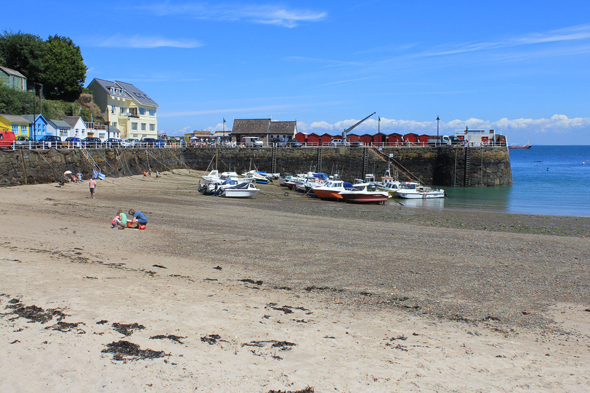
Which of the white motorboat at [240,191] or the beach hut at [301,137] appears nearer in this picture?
the white motorboat at [240,191]

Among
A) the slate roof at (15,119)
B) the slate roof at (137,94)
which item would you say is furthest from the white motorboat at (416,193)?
the slate roof at (137,94)

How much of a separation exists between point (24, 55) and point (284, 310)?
70774 mm

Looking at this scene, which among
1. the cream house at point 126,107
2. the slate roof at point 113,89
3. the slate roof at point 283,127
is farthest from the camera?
the slate roof at point 283,127

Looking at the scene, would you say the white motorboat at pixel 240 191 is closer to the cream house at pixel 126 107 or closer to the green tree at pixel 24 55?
the cream house at pixel 126 107

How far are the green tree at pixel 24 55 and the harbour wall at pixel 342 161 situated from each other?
27003mm

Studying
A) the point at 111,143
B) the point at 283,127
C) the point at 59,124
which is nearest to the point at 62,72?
the point at 59,124

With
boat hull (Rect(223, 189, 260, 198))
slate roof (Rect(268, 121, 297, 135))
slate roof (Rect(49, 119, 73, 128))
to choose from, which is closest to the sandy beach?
boat hull (Rect(223, 189, 260, 198))

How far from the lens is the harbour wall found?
1783 inches

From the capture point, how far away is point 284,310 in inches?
345

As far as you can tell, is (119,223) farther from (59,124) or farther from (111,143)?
(59,124)

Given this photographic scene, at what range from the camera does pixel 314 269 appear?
12328 mm

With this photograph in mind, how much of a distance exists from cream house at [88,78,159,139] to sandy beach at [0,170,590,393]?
54.0m

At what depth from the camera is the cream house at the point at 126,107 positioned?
6694 cm

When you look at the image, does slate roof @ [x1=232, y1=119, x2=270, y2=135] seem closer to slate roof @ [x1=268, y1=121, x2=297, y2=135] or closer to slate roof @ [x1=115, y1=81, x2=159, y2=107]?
slate roof @ [x1=268, y1=121, x2=297, y2=135]
